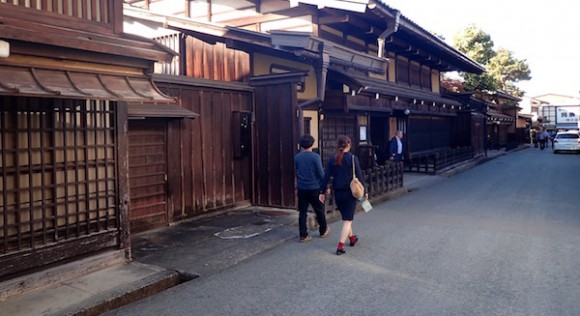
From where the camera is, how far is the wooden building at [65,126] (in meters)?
4.88

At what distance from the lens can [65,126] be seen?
5.54 metres

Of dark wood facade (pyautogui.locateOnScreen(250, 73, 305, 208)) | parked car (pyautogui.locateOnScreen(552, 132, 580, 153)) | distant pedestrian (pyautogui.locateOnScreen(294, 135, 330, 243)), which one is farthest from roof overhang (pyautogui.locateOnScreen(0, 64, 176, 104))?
parked car (pyautogui.locateOnScreen(552, 132, 580, 153))

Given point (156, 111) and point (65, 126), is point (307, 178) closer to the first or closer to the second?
point (156, 111)

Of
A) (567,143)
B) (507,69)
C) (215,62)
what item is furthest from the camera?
(507,69)

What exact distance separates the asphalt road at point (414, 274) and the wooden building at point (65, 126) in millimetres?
1435

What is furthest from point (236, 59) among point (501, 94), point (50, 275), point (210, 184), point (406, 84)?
point (501, 94)

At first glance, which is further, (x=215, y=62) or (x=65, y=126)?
(x=215, y=62)

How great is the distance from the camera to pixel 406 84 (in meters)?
18.5

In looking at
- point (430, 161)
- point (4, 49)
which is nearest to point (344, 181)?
point (4, 49)

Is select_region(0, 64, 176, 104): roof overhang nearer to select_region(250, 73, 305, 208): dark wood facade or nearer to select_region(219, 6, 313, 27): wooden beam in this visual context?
select_region(250, 73, 305, 208): dark wood facade

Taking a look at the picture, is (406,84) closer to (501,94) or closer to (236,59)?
(236,59)

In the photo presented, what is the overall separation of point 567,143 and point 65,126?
34189 mm

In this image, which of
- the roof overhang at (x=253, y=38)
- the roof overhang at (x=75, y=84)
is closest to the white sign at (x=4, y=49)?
the roof overhang at (x=75, y=84)

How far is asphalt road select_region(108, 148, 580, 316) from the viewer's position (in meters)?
4.66
